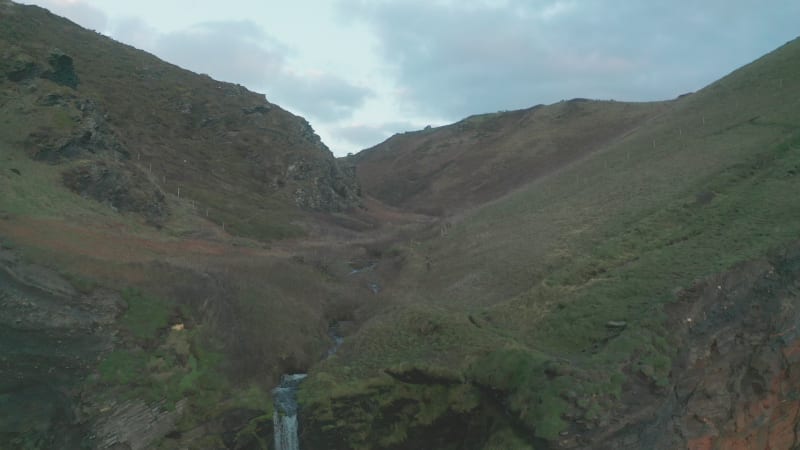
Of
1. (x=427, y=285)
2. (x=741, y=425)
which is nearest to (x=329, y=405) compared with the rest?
(x=741, y=425)

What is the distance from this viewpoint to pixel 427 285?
27.3 m

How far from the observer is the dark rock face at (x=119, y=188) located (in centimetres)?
3125

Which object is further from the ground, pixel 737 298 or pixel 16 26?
pixel 16 26

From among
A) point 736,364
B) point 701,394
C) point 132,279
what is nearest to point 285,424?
point 132,279

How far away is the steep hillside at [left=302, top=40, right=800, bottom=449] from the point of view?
13.6 m

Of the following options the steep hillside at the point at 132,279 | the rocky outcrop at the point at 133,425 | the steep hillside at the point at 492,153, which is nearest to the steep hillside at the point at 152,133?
the steep hillside at the point at 132,279

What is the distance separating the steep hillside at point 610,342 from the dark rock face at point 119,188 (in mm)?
17187

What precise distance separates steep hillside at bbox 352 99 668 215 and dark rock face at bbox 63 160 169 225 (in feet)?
119

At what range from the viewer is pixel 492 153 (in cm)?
9144

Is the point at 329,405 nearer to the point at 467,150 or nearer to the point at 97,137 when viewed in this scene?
the point at 97,137

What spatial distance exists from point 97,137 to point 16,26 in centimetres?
2140

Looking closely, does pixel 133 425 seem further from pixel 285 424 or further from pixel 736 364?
pixel 736 364

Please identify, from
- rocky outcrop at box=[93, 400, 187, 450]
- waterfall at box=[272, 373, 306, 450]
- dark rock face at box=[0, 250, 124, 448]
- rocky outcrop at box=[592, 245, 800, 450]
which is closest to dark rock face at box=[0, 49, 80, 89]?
dark rock face at box=[0, 250, 124, 448]

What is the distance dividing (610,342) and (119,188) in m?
28.8
